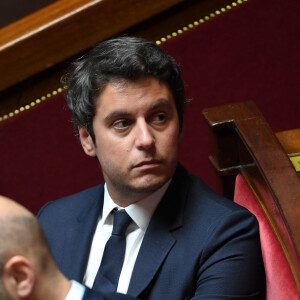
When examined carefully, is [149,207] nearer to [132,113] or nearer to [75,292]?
[132,113]

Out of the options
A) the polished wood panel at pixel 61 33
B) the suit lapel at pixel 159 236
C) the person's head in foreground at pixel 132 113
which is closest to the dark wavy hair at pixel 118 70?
the person's head in foreground at pixel 132 113

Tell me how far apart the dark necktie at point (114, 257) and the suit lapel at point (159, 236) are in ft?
0.13

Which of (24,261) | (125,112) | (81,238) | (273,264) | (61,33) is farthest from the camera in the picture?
(61,33)

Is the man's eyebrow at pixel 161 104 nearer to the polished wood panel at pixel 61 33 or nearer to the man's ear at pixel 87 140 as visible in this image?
the man's ear at pixel 87 140

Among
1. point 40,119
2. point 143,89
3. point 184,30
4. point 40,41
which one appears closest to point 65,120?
point 40,119

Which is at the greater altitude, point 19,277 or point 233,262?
point 19,277

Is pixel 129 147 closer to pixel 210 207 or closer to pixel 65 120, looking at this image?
pixel 210 207

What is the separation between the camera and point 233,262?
103cm

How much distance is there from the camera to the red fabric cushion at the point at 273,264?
93 centimetres

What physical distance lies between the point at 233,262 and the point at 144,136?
226 mm

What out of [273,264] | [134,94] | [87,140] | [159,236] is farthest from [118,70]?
[273,264]

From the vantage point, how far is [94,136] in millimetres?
1168

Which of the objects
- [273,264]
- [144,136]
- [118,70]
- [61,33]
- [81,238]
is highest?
[61,33]

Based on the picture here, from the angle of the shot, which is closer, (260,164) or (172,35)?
(260,164)
